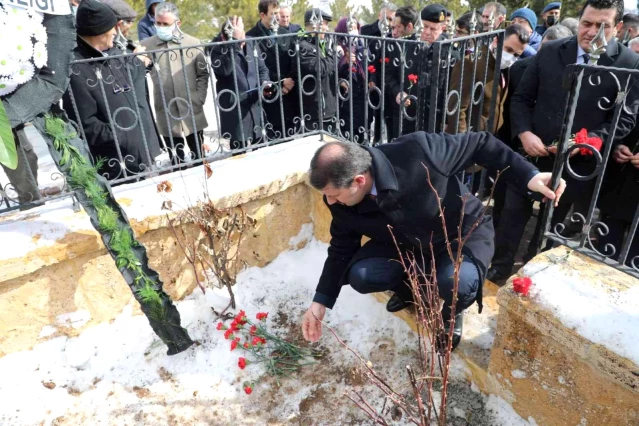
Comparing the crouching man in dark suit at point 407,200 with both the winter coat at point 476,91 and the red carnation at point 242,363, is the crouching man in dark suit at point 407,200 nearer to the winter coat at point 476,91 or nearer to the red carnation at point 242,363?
the red carnation at point 242,363

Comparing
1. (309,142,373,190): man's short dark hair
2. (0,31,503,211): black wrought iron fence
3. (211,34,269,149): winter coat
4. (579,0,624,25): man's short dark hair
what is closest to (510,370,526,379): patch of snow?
(309,142,373,190): man's short dark hair

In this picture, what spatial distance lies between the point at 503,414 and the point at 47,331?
2.60 m

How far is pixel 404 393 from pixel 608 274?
1152mm

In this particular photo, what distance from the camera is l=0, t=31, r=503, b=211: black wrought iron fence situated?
261 cm

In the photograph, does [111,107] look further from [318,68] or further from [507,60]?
[507,60]

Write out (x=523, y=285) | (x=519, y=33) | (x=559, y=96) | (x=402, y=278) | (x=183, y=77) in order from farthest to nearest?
(x=183, y=77) → (x=519, y=33) → (x=559, y=96) → (x=402, y=278) → (x=523, y=285)

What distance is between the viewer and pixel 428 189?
222 centimetres

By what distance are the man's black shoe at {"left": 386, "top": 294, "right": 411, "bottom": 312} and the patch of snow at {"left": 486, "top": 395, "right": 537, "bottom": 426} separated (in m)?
0.65

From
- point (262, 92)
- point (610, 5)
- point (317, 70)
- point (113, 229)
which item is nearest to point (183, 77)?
point (262, 92)

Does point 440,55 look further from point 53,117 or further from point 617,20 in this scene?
point 53,117

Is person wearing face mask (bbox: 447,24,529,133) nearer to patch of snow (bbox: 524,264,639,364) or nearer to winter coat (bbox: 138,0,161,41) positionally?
patch of snow (bbox: 524,264,639,364)

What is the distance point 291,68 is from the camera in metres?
4.35

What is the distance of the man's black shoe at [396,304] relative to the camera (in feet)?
8.56

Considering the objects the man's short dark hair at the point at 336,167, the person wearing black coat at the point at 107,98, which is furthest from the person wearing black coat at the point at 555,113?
the person wearing black coat at the point at 107,98
